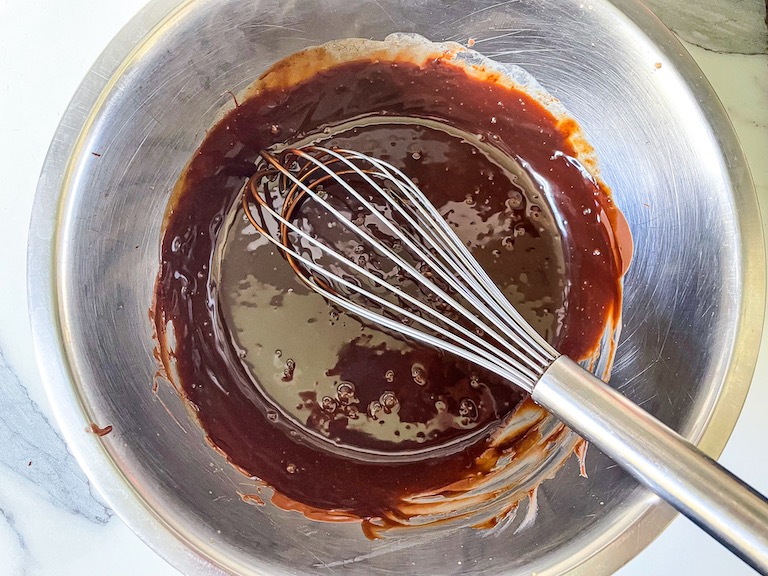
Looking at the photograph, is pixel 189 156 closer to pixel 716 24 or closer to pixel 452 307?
pixel 452 307

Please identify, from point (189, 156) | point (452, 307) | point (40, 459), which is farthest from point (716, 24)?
point (40, 459)

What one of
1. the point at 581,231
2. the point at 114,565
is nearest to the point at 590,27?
the point at 581,231

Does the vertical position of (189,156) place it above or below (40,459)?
above

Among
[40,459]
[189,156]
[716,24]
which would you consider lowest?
[40,459]

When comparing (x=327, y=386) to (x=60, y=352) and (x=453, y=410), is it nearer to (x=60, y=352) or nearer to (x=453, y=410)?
(x=453, y=410)

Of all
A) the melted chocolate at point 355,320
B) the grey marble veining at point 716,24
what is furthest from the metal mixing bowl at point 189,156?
the grey marble veining at point 716,24

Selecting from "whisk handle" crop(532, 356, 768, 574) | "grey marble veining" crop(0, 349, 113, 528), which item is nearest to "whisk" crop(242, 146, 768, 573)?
"whisk handle" crop(532, 356, 768, 574)

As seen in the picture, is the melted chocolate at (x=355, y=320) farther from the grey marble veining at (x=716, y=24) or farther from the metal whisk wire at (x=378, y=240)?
the grey marble veining at (x=716, y=24)
